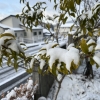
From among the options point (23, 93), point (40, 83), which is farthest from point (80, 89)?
point (23, 93)

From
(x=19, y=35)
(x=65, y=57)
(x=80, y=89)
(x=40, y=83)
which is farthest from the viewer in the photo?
(x=19, y=35)

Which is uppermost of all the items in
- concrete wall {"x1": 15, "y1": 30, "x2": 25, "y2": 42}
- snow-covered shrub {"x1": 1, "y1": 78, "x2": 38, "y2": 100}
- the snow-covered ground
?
concrete wall {"x1": 15, "y1": 30, "x2": 25, "y2": 42}

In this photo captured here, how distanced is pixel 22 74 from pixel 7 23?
15627mm

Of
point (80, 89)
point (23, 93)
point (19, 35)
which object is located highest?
point (19, 35)

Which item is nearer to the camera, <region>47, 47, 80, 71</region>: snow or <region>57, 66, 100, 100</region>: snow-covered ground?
<region>47, 47, 80, 71</region>: snow

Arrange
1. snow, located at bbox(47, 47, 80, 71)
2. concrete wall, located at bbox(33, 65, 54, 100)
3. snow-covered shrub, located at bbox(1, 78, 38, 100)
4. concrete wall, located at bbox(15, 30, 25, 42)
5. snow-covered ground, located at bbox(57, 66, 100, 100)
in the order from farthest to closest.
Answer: concrete wall, located at bbox(15, 30, 25, 42)
snow-covered ground, located at bbox(57, 66, 100, 100)
concrete wall, located at bbox(33, 65, 54, 100)
snow-covered shrub, located at bbox(1, 78, 38, 100)
snow, located at bbox(47, 47, 80, 71)

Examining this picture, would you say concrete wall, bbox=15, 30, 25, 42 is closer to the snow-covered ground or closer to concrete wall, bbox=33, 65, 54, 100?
the snow-covered ground

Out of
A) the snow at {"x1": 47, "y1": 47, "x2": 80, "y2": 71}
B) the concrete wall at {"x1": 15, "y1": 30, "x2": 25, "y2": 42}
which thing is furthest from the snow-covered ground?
the concrete wall at {"x1": 15, "y1": 30, "x2": 25, "y2": 42}

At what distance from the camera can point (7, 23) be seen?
18469 mm

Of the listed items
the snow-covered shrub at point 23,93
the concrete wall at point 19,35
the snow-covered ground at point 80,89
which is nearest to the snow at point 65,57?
the snow-covered shrub at point 23,93

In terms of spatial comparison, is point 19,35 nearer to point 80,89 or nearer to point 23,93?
point 80,89

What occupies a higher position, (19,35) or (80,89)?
(19,35)

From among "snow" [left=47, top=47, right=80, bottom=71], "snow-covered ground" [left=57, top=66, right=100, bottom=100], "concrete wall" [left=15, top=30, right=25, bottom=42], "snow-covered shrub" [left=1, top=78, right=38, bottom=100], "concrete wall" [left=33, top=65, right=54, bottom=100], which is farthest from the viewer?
"concrete wall" [left=15, top=30, right=25, bottom=42]

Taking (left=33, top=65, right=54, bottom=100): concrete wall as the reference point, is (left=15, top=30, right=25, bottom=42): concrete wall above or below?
above
